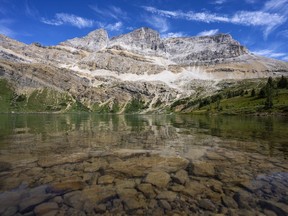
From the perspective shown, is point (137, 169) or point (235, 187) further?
point (137, 169)

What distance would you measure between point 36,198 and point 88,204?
2.83 meters

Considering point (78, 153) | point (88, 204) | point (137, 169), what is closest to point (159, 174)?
point (137, 169)

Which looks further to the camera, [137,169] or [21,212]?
[137,169]

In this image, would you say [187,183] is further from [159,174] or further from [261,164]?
[261,164]

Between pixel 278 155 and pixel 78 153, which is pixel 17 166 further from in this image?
pixel 278 155

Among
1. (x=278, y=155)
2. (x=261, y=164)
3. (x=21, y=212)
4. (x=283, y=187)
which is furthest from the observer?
(x=278, y=155)

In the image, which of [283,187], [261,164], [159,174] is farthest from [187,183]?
[261,164]

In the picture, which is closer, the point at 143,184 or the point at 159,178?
the point at 143,184

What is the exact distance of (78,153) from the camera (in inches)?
999

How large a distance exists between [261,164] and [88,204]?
585 inches

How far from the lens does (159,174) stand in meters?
17.7

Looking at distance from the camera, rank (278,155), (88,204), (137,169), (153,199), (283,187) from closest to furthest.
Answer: (88,204) → (153,199) → (283,187) → (137,169) → (278,155)

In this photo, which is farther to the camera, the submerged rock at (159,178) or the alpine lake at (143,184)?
the submerged rock at (159,178)

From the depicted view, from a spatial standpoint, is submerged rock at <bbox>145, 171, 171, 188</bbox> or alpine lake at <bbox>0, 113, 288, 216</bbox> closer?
alpine lake at <bbox>0, 113, 288, 216</bbox>
